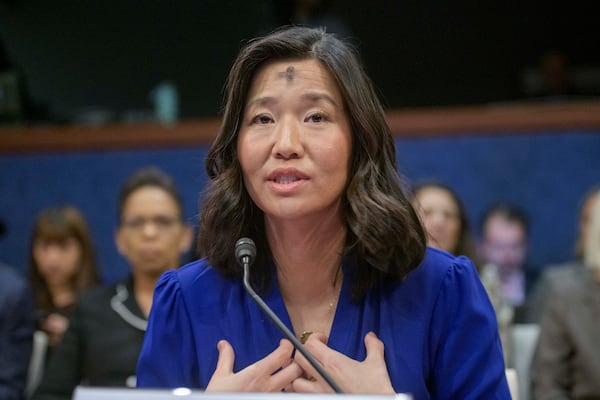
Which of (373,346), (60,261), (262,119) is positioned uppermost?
(262,119)

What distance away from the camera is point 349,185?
164cm

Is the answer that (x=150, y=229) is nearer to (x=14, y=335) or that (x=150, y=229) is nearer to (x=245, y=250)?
(x=14, y=335)

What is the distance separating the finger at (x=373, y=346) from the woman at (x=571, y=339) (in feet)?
4.28

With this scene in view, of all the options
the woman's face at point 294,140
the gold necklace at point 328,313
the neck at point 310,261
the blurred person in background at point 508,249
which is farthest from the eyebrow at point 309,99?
the blurred person in background at point 508,249

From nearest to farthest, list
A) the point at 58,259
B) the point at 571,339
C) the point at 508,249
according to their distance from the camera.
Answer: the point at 571,339 < the point at 58,259 < the point at 508,249

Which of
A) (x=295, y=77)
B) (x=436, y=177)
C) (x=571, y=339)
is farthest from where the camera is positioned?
(x=436, y=177)

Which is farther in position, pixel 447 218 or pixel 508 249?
pixel 508 249

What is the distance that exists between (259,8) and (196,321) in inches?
159

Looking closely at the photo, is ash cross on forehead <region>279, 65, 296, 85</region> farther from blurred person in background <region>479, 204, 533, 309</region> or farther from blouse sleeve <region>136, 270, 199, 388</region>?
blurred person in background <region>479, 204, 533, 309</region>

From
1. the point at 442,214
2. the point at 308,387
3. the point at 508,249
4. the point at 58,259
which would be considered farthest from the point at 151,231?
the point at 508,249

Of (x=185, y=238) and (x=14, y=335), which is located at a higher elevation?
(x=185, y=238)

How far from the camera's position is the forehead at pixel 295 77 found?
1.59 meters

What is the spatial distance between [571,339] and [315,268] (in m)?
1.37

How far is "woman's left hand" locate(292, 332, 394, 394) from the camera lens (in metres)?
1.48
